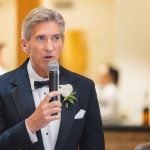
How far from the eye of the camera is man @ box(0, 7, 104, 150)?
2.08 meters

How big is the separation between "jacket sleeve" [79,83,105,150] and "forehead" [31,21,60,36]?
13.1 inches

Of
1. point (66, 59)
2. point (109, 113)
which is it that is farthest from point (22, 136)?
point (66, 59)

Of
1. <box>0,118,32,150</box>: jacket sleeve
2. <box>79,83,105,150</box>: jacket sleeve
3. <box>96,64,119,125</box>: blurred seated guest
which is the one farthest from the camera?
<box>96,64,119,125</box>: blurred seated guest

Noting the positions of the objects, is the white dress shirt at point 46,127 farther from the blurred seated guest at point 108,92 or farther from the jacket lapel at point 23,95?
the blurred seated guest at point 108,92

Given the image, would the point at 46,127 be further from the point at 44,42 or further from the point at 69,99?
the point at 44,42

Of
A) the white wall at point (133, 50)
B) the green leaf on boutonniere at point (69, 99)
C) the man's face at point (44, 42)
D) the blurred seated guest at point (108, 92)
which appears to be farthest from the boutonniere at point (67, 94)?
the white wall at point (133, 50)

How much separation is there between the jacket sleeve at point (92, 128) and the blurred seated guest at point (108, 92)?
337 cm

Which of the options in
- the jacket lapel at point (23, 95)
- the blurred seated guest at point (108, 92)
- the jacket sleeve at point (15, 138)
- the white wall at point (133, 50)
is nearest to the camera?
the jacket sleeve at point (15, 138)

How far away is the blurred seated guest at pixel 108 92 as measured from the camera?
599 centimetres

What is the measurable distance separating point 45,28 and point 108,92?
4243mm

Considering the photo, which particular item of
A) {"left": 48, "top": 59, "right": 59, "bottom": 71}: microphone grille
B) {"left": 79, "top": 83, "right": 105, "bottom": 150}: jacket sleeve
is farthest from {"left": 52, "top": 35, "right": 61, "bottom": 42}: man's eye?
{"left": 79, "top": 83, "right": 105, "bottom": 150}: jacket sleeve

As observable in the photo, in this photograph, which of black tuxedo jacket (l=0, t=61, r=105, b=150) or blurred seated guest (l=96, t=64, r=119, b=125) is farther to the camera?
blurred seated guest (l=96, t=64, r=119, b=125)

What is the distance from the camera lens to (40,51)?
Result: 2098 millimetres

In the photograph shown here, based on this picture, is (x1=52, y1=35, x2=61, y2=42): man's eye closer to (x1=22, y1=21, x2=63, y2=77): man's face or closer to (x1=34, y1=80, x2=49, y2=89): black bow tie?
(x1=22, y1=21, x2=63, y2=77): man's face
